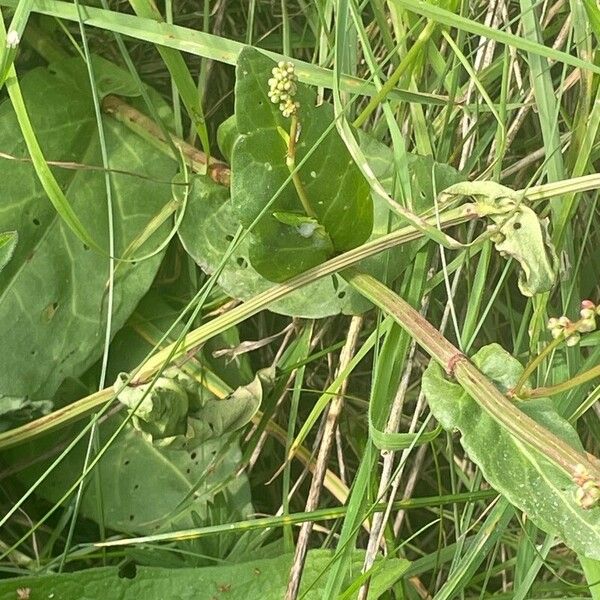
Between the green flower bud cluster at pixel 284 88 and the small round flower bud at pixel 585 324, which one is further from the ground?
the green flower bud cluster at pixel 284 88

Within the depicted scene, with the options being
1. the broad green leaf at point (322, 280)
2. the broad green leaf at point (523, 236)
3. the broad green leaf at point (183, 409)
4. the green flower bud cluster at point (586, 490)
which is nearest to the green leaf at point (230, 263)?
the broad green leaf at point (322, 280)

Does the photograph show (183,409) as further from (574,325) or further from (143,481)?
(574,325)

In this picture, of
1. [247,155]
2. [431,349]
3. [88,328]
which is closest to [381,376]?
[431,349]

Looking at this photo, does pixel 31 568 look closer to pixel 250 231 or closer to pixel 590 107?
pixel 250 231

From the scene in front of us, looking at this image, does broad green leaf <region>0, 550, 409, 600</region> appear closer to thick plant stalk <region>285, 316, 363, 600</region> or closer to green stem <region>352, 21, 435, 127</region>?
thick plant stalk <region>285, 316, 363, 600</region>

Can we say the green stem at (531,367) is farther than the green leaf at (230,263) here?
No

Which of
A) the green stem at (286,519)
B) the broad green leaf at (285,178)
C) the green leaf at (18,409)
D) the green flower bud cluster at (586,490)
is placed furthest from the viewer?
the green leaf at (18,409)

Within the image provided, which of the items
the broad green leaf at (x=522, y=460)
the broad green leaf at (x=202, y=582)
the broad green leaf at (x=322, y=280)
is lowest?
the broad green leaf at (x=202, y=582)

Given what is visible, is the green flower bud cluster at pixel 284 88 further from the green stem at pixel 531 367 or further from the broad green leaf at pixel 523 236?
the green stem at pixel 531 367
